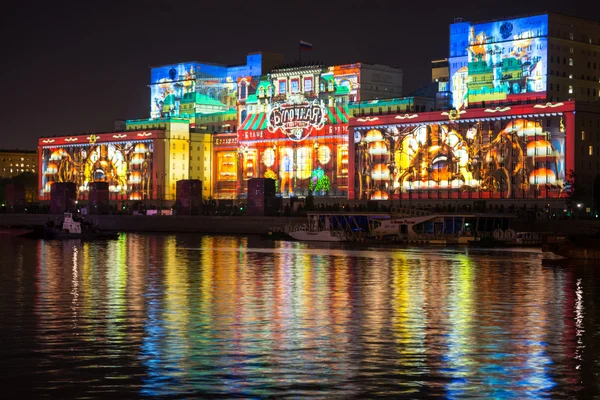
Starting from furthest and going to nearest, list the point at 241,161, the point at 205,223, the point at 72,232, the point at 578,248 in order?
the point at 241,161 < the point at 205,223 < the point at 72,232 < the point at 578,248

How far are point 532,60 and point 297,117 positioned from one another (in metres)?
46.4

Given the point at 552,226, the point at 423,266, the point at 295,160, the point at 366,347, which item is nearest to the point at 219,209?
the point at 295,160

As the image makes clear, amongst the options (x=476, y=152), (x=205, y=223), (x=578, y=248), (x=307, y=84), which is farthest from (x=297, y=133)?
(x=578, y=248)

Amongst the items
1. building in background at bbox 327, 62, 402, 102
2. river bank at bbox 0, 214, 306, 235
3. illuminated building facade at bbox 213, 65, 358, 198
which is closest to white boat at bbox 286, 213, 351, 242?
river bank at bbox 0, 214, 306, 235

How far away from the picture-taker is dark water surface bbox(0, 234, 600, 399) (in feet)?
92.6

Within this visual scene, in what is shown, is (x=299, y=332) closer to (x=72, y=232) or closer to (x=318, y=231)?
(x=318, y=231)

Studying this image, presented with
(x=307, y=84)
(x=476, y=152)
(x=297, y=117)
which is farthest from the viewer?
(x=297, y=117)

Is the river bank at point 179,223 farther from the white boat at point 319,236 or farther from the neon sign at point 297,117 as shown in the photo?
the neon sign at point 297,117

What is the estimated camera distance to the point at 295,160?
609ft

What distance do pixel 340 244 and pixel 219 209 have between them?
208ft

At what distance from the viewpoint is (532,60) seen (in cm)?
15525

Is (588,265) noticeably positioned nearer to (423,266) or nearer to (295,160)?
(423,266)

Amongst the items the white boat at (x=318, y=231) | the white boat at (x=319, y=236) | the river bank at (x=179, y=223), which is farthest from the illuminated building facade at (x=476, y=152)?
the white boat at (x=319, y=236)

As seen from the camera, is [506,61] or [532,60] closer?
[532,60]
